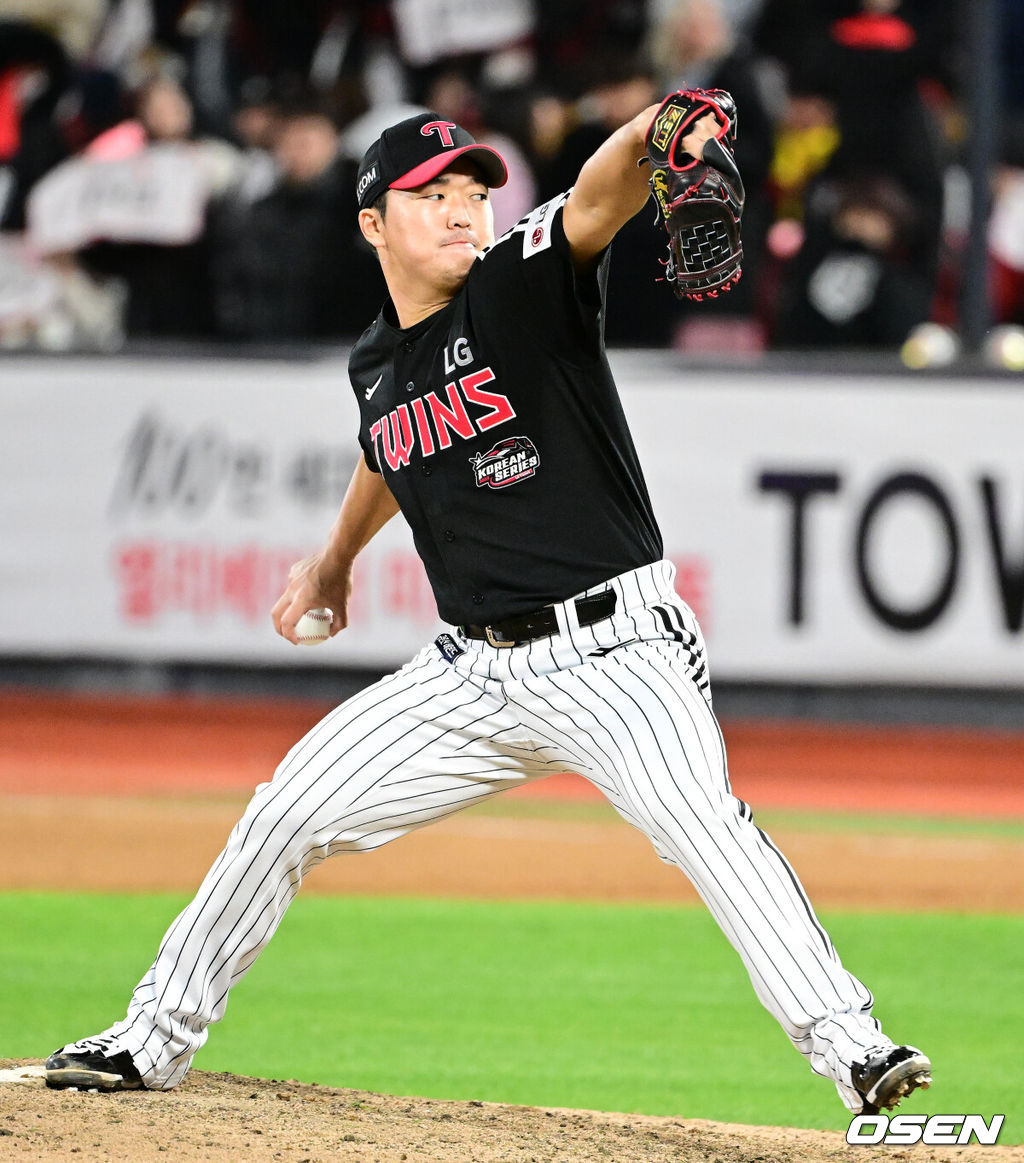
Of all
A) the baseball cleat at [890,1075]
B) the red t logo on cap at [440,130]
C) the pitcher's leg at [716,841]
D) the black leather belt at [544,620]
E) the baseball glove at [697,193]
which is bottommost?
the baseball cleat at [890,1075]

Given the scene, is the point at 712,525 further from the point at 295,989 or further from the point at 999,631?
the point at 295,989

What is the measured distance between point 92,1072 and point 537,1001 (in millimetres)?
1906

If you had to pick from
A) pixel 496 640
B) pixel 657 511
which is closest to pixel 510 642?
pixel 496 640

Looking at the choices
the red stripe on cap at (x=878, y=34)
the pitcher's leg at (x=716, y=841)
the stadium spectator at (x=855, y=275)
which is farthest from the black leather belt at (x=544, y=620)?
the red stripe on cap at (x=878, y=34)

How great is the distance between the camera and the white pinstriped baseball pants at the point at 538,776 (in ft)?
11.2

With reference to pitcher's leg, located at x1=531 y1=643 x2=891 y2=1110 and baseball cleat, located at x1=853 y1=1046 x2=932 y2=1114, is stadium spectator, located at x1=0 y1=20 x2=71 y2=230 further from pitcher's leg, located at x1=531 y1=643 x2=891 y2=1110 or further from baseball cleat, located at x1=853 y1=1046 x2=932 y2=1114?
baseball cleat, located at x1=853 y1=1046 x2=932 y2=1114

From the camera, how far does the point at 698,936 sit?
6504 mm

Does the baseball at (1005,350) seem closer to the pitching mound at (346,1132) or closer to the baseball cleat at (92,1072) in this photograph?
the pitching mound at (346,1132)

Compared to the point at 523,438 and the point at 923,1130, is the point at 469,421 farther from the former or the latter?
the point at 923,1130

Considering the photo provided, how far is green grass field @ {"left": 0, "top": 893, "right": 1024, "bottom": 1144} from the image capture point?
4.58m

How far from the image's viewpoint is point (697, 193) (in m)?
3.07

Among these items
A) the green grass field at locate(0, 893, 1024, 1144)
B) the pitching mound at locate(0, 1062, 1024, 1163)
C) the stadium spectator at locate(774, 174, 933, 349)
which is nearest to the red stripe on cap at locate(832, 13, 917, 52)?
the stadium spectator at locate(774, 174, 933, 349)

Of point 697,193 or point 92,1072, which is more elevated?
point 697,193

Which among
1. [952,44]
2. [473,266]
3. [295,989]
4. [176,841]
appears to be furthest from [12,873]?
[952,44]
